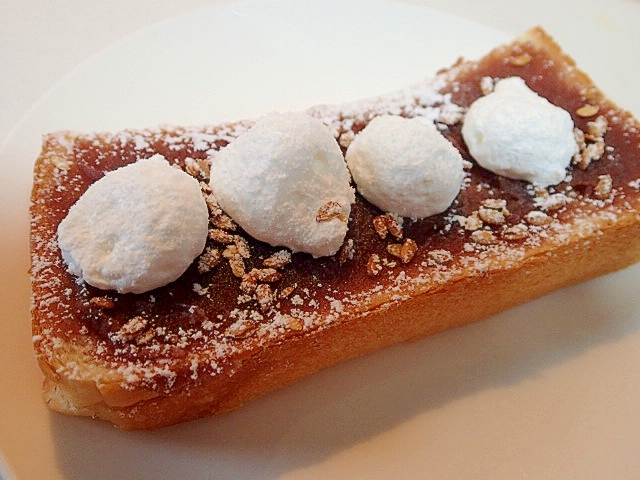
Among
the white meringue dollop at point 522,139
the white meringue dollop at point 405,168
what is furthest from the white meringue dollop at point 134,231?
the white meringue dollop at point 522,139

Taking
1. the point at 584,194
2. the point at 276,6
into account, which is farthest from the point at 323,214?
the point at 276,6

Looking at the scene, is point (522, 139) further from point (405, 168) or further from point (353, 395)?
point (353, 395)

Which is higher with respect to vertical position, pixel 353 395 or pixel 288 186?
pixel 288 186

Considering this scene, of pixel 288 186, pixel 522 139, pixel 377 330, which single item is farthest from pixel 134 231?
pixel 522 139

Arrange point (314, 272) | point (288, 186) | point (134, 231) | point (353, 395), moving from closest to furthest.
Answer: point (134, 231) → point (288, 186) → point (314, 272) → point (353, 395)

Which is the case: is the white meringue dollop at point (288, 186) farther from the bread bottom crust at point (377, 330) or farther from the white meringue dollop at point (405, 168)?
the bread bottom crust at point (377, 330)
